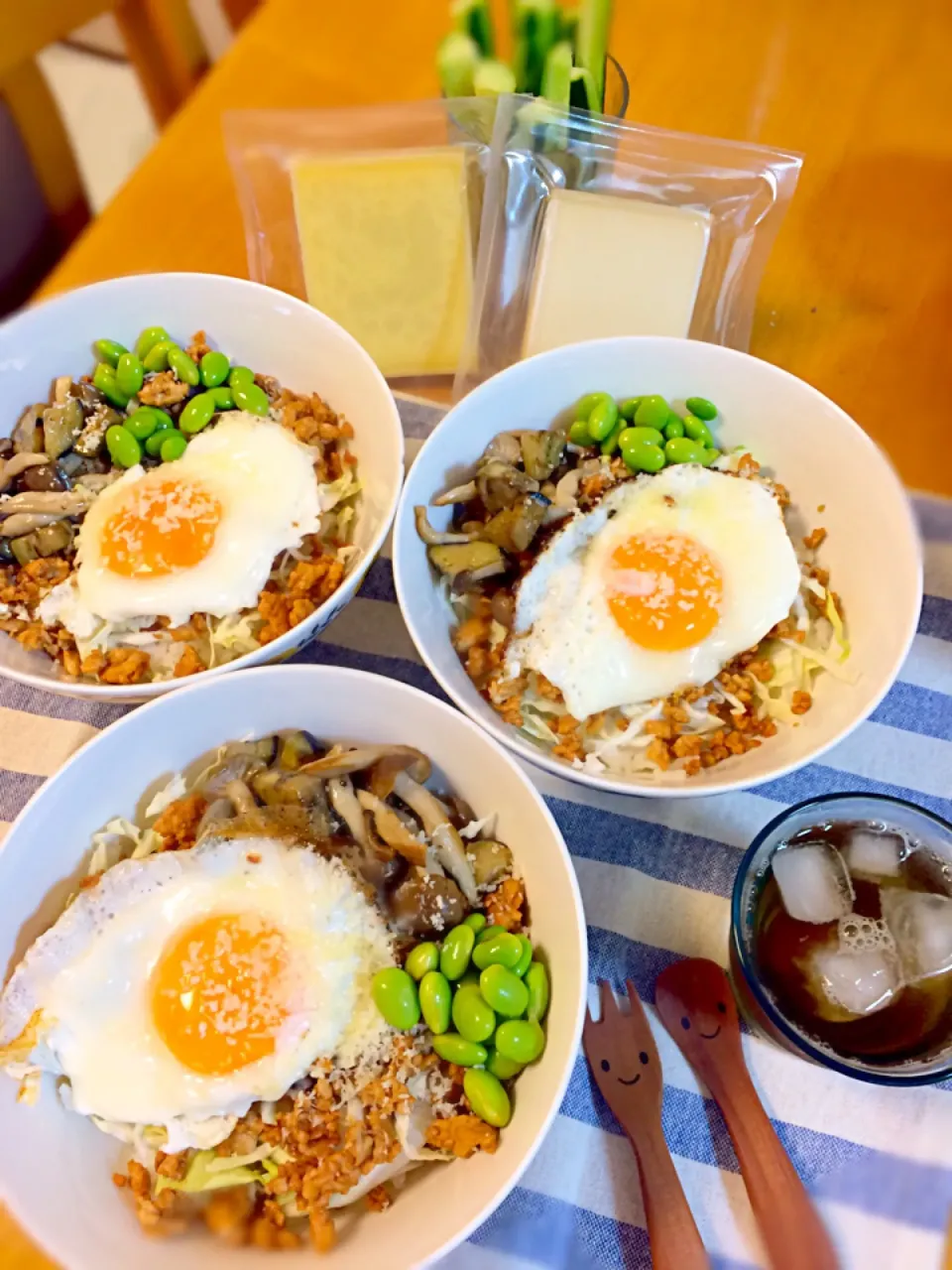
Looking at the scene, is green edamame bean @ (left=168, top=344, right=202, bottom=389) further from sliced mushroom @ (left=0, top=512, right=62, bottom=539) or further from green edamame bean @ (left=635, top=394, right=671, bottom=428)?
green edamame bean @ (left=635, top=394, right=671, bottom=428)

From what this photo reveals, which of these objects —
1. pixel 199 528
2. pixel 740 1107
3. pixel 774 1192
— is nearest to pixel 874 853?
pixel 740 1107

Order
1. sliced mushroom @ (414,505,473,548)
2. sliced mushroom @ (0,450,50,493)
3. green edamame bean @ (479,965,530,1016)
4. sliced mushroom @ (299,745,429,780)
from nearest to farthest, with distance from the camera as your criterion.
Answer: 1. green edamame bean @ (479,965,530,1016)
2. sliced mushroom @ (299,745,429,780)
3. sliced mushroom @ (414,505,473,548)
4. sliced mushroom @ (0,450,50,493)

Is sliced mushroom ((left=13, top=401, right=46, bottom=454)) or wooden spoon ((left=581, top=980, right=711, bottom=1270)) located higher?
sliced mushroom ((left=13, top=401, right=46, bottom=454))

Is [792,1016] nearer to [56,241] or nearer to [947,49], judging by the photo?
[947,49]

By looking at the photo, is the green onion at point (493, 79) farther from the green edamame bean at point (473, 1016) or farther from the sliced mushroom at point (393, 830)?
the green edamame bean at point (473, 1016)

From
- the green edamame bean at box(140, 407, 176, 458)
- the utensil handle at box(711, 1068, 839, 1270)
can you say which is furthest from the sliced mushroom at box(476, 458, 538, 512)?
the utensil handle at box(711, 1068, 839, 1270)

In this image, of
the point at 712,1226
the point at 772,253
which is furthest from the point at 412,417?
the point at 712,1226

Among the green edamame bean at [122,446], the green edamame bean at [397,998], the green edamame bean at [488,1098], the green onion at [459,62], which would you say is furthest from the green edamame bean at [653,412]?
the green edamame bean at [488,1098]

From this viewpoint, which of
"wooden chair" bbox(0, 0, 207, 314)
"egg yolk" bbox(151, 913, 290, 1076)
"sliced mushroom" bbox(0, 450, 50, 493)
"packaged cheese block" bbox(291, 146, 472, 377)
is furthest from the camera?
"wooden chair" bbox(0, 0, 207, 314)
